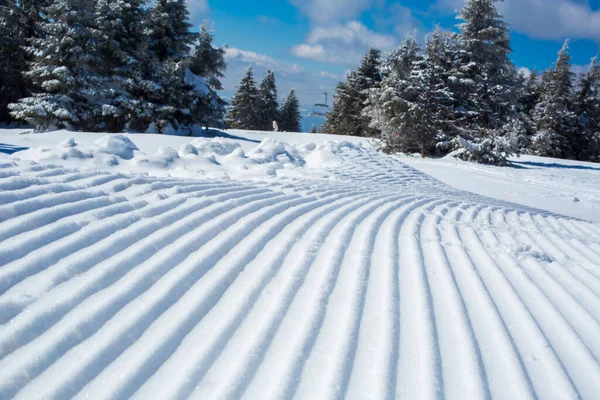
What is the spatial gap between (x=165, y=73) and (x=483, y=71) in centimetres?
1430

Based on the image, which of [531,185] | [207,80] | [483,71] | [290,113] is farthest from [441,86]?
[290,113]

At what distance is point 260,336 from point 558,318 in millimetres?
1895

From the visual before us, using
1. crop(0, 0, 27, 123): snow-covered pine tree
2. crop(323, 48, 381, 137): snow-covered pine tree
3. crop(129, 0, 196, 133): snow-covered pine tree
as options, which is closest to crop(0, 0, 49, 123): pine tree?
crop(0, 0, 27, 123): snow-covered pine tree

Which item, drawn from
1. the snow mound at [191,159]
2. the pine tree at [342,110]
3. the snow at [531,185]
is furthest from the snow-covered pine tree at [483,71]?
the pine tree at [342,110]

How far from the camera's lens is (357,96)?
1174 inches

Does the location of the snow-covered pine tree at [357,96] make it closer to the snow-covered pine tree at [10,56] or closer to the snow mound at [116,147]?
the snow-covered pine tree at [10,56]

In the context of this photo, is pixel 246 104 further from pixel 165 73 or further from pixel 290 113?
pixel 165 73

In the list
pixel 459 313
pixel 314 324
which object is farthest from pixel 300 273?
pixel 459 313

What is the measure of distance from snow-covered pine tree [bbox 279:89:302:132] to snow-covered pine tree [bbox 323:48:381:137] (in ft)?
24.8

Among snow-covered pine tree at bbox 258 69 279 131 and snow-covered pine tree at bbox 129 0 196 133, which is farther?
snow-covered pine tree at bbox 258 69 279 131

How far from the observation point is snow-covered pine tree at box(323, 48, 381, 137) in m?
28.9

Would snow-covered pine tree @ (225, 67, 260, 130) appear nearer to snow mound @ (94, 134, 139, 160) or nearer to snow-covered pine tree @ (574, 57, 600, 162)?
snow-covered pine tree @ (574, 57, 600, 162)

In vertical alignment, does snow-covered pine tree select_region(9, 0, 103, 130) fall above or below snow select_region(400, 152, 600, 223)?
above

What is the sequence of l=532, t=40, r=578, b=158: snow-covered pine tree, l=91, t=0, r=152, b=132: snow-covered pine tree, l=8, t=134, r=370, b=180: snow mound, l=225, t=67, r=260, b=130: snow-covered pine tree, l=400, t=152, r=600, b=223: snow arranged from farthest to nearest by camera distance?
l=225, t=67, r=260, b=130: snow-covered pine tree → l=532, t=40, r=578, b=158: snow-covered pine tree → l=91, t=0, r=152, b=132: snow-covered pine tree → l=400, t=152, r=600, b=223: snow → l=8, t=134, r=370, b=180: snow mound
